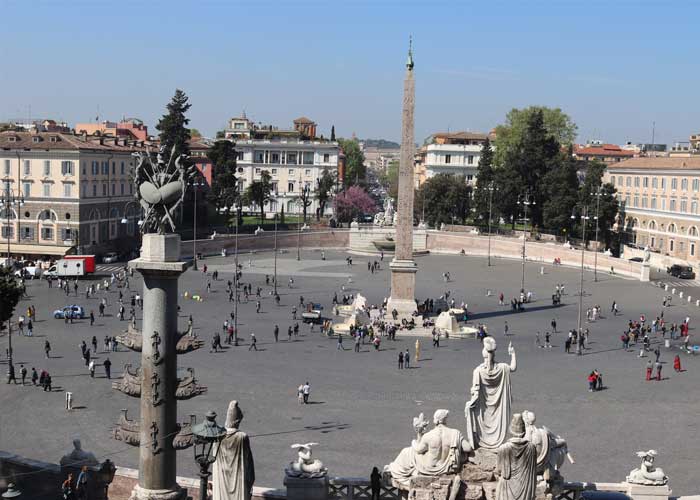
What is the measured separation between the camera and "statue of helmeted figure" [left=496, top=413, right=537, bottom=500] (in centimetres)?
1073

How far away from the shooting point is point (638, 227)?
77188mm

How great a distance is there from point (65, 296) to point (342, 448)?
2763 centimetres

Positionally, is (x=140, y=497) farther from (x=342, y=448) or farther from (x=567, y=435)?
(x=567, y=435)

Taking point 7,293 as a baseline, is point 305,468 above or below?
below

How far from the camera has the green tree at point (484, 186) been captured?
81.9 metres

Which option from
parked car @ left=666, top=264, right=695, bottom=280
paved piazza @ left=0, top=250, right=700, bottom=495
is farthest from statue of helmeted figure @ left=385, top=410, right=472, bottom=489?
parked car @ left=666, top=264, right=695, bottom=280

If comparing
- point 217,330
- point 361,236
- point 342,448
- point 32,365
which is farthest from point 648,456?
point 361,236

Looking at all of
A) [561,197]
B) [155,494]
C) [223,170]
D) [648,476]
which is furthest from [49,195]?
[648,476]

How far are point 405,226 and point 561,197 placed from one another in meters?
32.8

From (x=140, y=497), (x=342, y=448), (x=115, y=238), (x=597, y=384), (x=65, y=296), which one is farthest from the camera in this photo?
(x=115, y=238)

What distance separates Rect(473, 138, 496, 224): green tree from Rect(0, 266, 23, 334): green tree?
2264 inches

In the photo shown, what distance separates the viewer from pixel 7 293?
90.1ft

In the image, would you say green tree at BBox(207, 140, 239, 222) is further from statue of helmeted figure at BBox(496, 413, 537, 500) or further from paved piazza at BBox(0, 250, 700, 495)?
statue of helmeted figure at BBox(496, 413, 537, 500)

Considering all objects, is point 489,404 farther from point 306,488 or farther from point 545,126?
point 545,126
